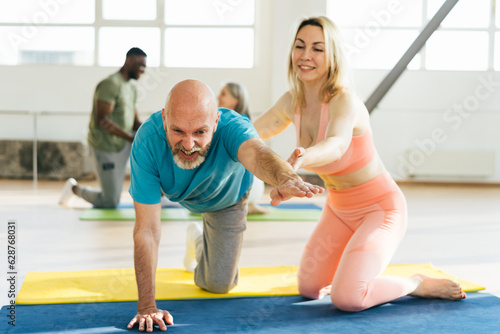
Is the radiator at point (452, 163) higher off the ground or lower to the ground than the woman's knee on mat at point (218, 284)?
lower

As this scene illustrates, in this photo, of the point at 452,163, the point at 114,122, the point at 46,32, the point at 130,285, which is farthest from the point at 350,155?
the point at 46,32

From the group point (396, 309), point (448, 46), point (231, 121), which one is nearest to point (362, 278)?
point (396, 309)

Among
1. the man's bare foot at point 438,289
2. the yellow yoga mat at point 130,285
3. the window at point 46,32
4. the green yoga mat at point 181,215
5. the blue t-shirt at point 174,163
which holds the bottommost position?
the green yoga mat at point 181,215

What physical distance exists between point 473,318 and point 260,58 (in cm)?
634

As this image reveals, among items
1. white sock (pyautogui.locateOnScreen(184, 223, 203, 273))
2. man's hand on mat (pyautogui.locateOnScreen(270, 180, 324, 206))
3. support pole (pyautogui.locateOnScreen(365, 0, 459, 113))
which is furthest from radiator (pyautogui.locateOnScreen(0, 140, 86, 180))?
man's hand on mat (pyautogui.locateOnScreen(270, 180, 324, 206))

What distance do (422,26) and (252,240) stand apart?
5.32m

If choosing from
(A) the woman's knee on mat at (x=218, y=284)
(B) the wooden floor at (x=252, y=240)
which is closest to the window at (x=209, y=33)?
(B) the wooden floor at (x=252, y=240)

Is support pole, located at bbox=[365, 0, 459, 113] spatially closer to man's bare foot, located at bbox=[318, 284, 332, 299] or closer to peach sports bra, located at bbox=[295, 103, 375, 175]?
peach sports bra, located at bbox=[295, 103, 375, 175]

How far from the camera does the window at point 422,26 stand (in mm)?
8031

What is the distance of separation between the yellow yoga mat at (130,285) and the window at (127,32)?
18.4 ft

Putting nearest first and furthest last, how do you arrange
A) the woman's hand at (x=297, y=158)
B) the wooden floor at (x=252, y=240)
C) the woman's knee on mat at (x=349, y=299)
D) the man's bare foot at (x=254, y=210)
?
the woman's hand at (x=297, y=158) < the woman's knee on mat at (x=349, y=299) < the wooden floor at (x=252, y=240) < the man's bare foot at (x=254, y=210)

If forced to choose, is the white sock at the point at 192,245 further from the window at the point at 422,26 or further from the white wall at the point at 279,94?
the window at the point at 422,26

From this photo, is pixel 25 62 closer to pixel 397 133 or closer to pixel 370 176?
pixel 397 133

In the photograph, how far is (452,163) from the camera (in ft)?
26.2
